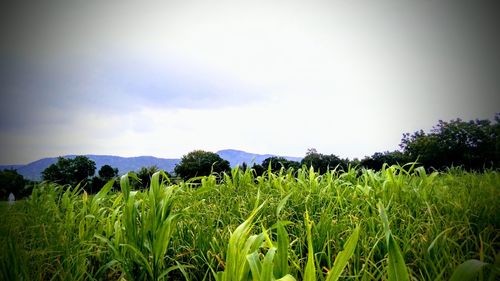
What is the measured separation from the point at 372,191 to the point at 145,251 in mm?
2601

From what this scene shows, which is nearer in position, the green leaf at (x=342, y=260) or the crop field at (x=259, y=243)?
the green leaf at (x=342, y=260)

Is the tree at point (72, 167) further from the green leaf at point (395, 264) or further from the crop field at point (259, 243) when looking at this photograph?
the green leaf at point (395, 264)

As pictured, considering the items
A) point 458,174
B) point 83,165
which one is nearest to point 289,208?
point 458,174

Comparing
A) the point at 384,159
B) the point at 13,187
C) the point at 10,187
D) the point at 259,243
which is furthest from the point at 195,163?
the point at 259,243

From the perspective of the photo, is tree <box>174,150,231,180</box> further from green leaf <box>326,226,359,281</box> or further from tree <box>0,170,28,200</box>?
green leaf <box>326,226,359,281</box>

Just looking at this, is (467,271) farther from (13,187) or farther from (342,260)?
(13,187)

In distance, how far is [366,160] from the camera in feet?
132

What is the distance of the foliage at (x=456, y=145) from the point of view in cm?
3378

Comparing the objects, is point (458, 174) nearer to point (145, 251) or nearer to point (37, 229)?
point (145, 251)

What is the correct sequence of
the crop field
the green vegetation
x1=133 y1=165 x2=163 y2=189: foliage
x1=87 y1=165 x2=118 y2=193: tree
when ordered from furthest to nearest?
the green vegetation
x1=87 y1=165 x2=118 y2=193: tree
x1=133 y1=165 x2=163 y2=189: foliage
the crop field

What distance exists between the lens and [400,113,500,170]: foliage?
111 feet

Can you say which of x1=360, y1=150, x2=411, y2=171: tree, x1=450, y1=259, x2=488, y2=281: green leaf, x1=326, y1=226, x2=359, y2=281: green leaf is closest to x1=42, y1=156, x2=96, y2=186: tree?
x1=360, y1=150, x2=411, y2=171: tree

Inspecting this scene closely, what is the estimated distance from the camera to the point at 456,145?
120ft

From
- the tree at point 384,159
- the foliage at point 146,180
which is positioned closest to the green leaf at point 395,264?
the foliage at point 146,180
